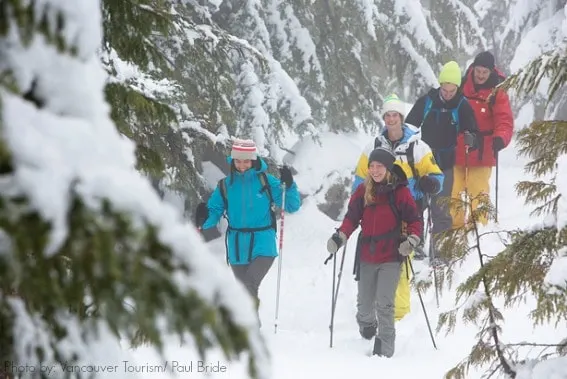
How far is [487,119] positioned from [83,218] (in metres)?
9.41

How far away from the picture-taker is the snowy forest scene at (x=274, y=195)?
118 cm

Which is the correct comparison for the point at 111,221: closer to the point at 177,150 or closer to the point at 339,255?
the point at 177,150

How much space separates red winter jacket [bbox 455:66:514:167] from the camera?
9.52 metres

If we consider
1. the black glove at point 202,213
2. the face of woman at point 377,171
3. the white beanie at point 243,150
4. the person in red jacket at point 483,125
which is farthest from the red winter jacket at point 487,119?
the black glove at point 202,213

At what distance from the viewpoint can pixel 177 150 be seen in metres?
6.05

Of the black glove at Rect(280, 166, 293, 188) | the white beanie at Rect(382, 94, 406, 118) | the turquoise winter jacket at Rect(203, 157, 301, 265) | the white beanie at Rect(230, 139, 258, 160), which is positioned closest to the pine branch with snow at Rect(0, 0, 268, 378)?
the white beanie at Rect(230, 139, 258, 160)

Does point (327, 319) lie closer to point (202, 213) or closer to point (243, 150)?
point (202, 213)

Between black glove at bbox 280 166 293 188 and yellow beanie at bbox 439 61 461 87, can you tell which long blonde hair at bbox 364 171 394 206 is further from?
yellow beanie at bbox 439 61 461 87

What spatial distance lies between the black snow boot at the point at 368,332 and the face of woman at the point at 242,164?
2271 mm

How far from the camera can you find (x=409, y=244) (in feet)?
20.7

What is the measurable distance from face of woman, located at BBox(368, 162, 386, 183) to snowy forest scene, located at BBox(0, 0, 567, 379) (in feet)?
0.05

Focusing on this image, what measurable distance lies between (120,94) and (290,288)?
26.0 feet

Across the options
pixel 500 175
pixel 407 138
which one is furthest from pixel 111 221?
pixel 500 175

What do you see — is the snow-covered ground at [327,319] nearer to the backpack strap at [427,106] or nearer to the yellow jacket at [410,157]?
the yellow jacket at [410,157]
